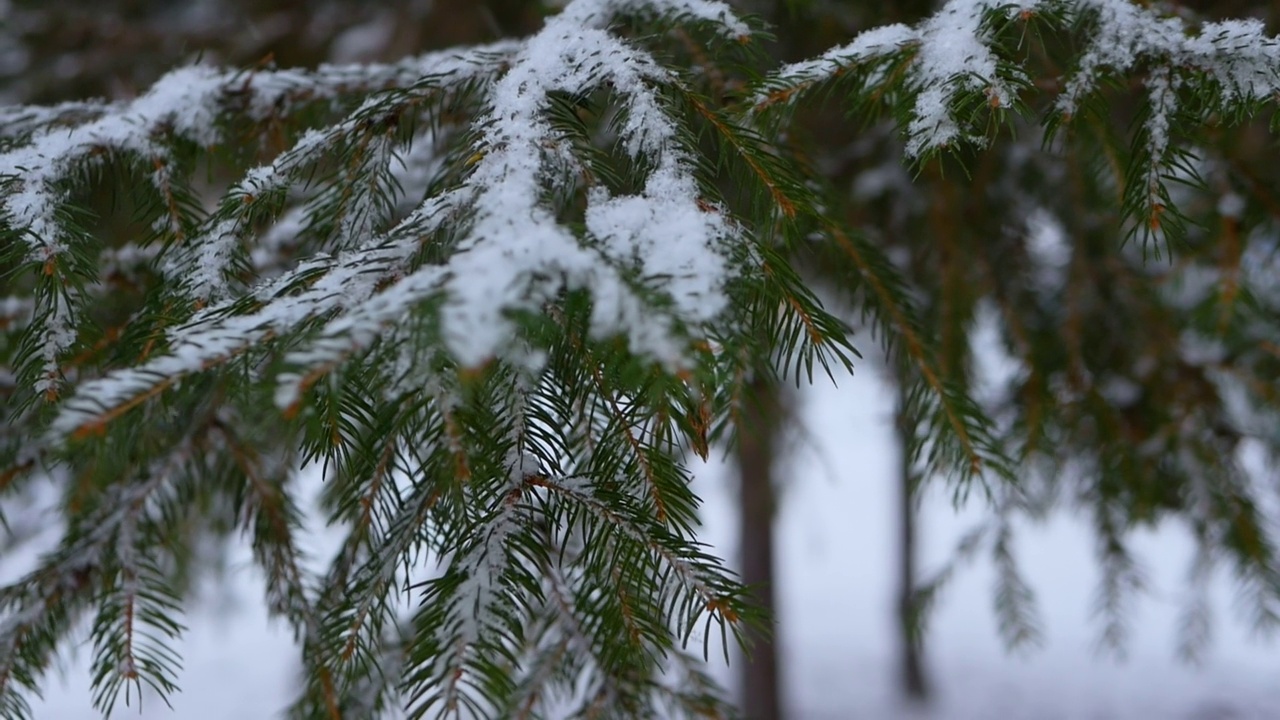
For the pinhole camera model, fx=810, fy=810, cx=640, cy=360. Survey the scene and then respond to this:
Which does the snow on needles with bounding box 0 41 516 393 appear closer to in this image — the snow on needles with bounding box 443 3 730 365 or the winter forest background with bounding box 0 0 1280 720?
the winter forest background with bounding box 0 0 1280 720

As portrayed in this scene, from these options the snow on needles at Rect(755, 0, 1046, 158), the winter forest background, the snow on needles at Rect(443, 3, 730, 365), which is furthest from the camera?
the winter forest background

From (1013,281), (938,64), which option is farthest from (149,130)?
(1013,281)

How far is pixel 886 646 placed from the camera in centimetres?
643

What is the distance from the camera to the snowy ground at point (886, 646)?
4.18 meters

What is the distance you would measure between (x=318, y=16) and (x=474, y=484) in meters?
2.58

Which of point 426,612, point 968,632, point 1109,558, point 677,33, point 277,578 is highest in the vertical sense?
point 968,632

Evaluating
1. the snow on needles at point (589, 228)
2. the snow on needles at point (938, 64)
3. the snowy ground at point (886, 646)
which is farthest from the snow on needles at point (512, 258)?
the snowy ground at point (886, 646)

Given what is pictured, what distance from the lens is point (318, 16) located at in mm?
2795

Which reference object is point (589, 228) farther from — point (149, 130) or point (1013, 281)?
point (1013, 281)

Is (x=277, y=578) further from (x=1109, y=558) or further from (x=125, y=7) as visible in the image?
(x=125, y=7)

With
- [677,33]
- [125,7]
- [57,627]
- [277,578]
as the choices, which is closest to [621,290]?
[677,33]

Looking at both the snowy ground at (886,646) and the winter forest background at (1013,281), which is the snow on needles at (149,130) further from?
the snowy ground at (886,646)

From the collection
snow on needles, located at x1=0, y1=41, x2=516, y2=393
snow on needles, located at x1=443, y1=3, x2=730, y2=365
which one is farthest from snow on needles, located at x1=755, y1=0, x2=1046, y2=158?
snow on needles, located at x1=0, y1=41, x2=516, y2=393

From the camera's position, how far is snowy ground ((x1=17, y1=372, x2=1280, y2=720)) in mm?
4176
